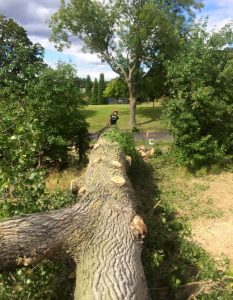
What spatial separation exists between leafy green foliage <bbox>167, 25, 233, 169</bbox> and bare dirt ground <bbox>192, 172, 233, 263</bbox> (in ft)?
3.18

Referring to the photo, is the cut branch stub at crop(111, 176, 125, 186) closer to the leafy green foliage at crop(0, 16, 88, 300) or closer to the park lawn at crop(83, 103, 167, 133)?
the leafy green foliage at crop(0, 16, 88, 300)

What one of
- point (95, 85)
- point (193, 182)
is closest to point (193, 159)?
point (193, 182)

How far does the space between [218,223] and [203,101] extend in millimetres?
4247

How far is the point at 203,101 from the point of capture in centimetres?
1143

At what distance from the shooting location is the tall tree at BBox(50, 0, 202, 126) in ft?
77.4

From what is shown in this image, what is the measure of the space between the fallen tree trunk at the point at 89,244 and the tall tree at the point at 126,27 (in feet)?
64.1

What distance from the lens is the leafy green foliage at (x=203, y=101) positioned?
37.9ft

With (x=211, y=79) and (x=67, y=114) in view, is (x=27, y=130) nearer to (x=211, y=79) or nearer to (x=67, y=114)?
(x=67, y=114)

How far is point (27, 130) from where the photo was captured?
509 centimetres

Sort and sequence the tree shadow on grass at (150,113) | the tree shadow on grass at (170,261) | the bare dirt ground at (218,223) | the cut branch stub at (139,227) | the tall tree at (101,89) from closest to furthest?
the tree shadow on grass at (170,261) → the cut branch stub at (139,227) → the bare dirt ground at (218,223) → the tree shadow on grass at (150,113) → the tall tree at (101,89)

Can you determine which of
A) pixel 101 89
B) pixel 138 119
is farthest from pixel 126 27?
pixel 101 89

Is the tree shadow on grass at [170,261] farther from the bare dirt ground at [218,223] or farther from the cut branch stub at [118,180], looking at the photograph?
the cut branch stub at [118,180]

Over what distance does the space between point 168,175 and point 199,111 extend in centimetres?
218

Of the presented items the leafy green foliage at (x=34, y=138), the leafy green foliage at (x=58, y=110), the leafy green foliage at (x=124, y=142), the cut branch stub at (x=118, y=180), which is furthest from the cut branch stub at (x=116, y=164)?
the leafy green foliage at (x=58, y=110)
